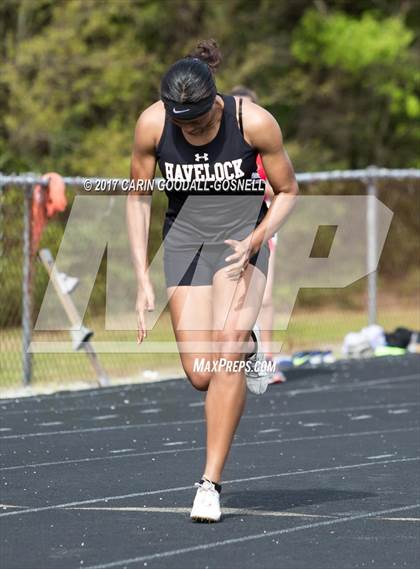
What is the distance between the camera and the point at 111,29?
28125 millimetres

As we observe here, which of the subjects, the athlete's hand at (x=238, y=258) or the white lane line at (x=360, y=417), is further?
the white lane line at (x=360, y=417)

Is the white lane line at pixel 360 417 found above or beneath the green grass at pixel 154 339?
beneath

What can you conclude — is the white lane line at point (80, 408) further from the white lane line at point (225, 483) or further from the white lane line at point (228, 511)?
the white lane line at point (228, 511)

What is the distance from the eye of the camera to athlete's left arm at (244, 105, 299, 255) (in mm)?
6578

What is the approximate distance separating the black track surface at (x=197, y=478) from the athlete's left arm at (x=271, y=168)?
1.28 meters

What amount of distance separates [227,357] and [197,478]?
1469mm

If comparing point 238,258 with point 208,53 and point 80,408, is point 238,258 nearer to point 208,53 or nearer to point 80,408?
point 208,53

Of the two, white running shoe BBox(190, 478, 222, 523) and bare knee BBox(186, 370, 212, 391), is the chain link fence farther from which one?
white running shoe BBox(190, 478, 222, 523)

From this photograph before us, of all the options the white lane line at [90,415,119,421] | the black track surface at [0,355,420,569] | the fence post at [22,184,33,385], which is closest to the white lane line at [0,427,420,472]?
the black track surface at [0,355,420,569]

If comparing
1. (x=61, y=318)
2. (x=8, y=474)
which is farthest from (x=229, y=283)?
(x=61, y=318)

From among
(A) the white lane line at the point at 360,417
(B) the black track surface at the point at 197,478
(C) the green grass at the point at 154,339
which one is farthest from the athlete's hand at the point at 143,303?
(C) the green grass at the point at 154,339

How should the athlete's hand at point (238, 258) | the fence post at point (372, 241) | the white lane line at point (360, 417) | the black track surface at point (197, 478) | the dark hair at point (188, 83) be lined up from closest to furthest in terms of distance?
the black track surface at point (197, 478)
the dark hair at point (188, 83)
the athlete's hand at point (238, 258)
the white lane line at point (360, 417)
the fence post at point (372, 241)

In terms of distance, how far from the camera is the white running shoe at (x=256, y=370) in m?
6.91

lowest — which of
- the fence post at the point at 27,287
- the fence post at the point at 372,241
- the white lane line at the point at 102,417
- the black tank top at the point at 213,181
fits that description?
the black tank top at the point at 213,181
